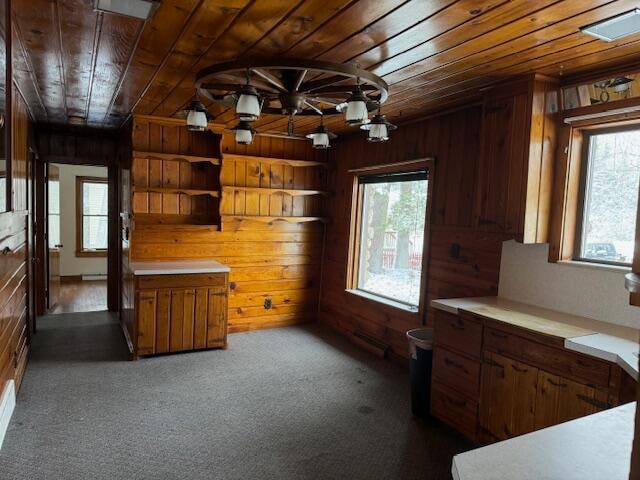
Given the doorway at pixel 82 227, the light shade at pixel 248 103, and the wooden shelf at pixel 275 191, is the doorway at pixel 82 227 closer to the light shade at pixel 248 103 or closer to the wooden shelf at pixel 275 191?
the wooden shelf at pixel 275 191

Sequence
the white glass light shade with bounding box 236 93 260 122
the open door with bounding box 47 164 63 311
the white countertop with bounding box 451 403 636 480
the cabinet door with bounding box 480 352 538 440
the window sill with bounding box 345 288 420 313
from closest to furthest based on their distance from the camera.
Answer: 1. the white countertop with bounding box 451 403 636 480
2. the white glass light shade with bounding box 236 93 260 122
3. the cabinet door with bounding box 480 352 538 440
4. the window sill with bounding box 345 288 420 313
5. the open door with bounding box 47 164 63 311

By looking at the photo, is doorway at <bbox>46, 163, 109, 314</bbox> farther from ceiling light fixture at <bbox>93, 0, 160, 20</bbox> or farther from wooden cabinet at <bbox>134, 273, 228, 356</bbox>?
ceiling light fixture at <bbox>93, 0, 160, 20</bbox>

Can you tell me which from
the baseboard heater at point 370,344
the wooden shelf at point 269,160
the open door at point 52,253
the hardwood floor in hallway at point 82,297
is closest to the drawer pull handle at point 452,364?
the baseboard heater at point 370,344

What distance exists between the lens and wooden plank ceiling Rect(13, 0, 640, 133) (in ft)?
6.12

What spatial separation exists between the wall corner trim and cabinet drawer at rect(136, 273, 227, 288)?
124 centimetres

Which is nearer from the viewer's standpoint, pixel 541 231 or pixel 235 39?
pixel 235 39

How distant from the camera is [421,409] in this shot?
3078 millimetres

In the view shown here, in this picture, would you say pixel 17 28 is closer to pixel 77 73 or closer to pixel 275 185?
pixel 77 73

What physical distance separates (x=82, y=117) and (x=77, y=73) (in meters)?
1.66

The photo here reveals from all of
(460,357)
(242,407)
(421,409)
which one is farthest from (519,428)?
(242,407)

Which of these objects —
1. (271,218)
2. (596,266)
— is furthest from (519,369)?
(271,218)

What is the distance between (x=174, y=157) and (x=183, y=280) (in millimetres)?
1217

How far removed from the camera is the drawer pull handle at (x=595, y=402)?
1.99 metres

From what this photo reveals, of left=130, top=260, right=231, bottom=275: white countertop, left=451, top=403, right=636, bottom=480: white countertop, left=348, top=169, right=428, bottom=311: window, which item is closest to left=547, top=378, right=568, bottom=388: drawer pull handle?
left=451, top=403, right=636, bottom=480: white countertop
